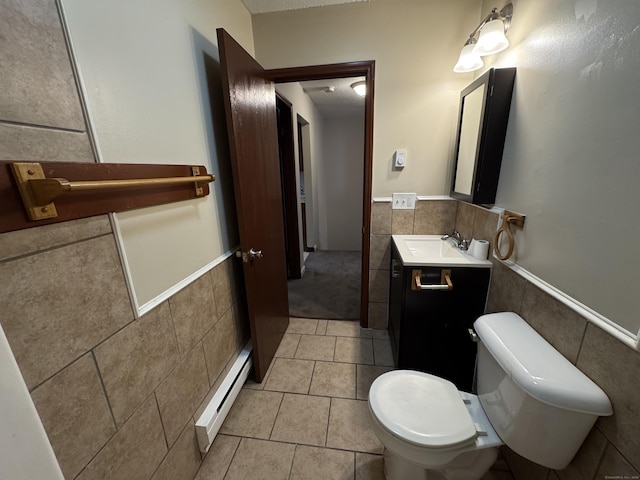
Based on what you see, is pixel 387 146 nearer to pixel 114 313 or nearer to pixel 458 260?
pixel 458 260

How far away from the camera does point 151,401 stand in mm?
910

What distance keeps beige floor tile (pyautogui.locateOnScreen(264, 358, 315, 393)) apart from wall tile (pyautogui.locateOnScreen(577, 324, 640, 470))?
1326 mm

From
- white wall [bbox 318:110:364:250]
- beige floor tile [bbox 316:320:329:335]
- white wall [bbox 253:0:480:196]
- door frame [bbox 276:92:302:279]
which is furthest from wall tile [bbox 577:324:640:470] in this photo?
white wall [bbox 318:110:364:250]

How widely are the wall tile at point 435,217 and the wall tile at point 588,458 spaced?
4.30 ft

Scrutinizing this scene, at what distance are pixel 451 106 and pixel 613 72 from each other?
105cm

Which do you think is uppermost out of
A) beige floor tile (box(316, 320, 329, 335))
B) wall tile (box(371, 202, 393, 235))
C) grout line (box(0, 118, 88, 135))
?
grout line (box(0, 118, 88, 135))

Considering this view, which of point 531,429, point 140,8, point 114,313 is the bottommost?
point 531,429

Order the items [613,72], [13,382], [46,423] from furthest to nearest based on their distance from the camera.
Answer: [613,72] → [46,423] → [13,382]

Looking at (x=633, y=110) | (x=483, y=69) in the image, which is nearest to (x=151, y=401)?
(x=633, y=110)

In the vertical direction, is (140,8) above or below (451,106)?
above

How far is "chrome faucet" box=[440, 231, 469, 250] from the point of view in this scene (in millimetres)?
1636

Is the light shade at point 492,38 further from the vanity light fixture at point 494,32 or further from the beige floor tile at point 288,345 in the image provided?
the beige floor tile at point 288,345

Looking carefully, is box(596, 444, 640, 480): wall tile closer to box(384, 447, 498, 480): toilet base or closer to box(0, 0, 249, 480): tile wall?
box(384, 447, 498, 480): toilet base

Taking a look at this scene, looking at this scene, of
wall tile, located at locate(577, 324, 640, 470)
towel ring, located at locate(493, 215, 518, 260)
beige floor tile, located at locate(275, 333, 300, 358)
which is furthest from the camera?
beige floor tile, located at locate(275, 333, 300, 358)
